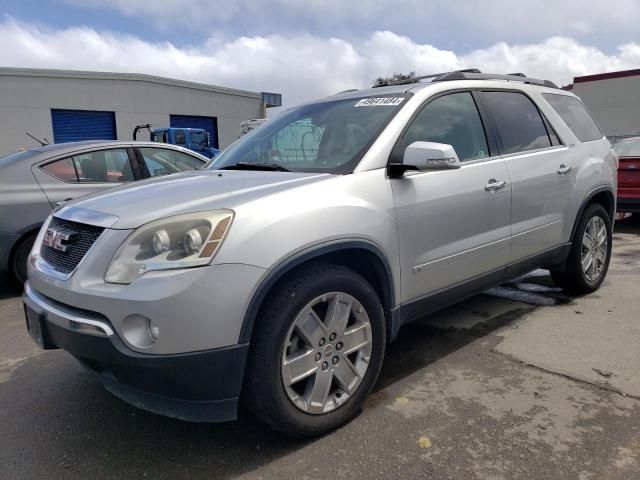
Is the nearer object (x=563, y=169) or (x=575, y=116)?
(x=563, y=169)

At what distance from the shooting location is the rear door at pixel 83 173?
214 inches

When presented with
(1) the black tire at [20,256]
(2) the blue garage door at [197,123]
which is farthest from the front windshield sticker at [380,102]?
(2) the blue garage door at [197,123]

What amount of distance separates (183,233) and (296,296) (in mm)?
563

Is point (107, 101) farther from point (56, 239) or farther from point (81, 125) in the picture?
point (56, 239)

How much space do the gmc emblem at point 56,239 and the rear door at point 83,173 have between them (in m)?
2.77

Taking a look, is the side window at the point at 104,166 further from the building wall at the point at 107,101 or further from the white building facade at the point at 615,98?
the white building facade at the point at 615,98

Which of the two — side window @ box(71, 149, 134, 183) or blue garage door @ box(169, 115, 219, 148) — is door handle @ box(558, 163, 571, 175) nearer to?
side window @ box(71, 149, 134, 183)

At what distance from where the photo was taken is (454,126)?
11.2 feet

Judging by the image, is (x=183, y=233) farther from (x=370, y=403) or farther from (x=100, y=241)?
(x=370, y=403)

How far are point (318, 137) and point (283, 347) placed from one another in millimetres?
1526

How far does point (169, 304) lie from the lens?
81.0 inches

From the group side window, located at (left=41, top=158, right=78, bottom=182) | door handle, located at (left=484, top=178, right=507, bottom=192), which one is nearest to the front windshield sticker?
door handle, located at (left=484, top=178, right=507, bottom=192)

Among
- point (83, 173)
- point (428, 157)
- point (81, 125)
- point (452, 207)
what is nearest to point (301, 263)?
point (428, 157)

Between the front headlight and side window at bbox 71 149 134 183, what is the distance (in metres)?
3.99
